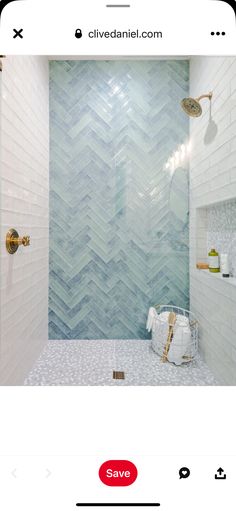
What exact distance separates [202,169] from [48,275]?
1012 mm

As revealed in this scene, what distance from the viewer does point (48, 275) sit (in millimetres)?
1587

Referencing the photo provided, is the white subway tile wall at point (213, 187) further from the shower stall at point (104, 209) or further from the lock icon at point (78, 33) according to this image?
the lock icon at point (78, 33)

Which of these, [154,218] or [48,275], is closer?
[154,218]

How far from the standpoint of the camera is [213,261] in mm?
1452

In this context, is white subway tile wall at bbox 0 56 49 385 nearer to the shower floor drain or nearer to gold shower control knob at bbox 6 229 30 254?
gold shower control knob at bbox 6 229 30 254

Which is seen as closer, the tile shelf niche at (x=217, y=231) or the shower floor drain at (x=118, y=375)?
the shower floor drain at (x=118, y=375)

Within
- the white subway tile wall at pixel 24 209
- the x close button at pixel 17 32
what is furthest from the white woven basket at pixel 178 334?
the x close button at pixel 17 32

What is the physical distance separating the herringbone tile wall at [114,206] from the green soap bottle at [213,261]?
0.12m

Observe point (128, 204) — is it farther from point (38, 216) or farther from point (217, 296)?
point (217, 296)

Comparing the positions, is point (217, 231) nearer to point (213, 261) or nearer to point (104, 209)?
point (213, 261)
